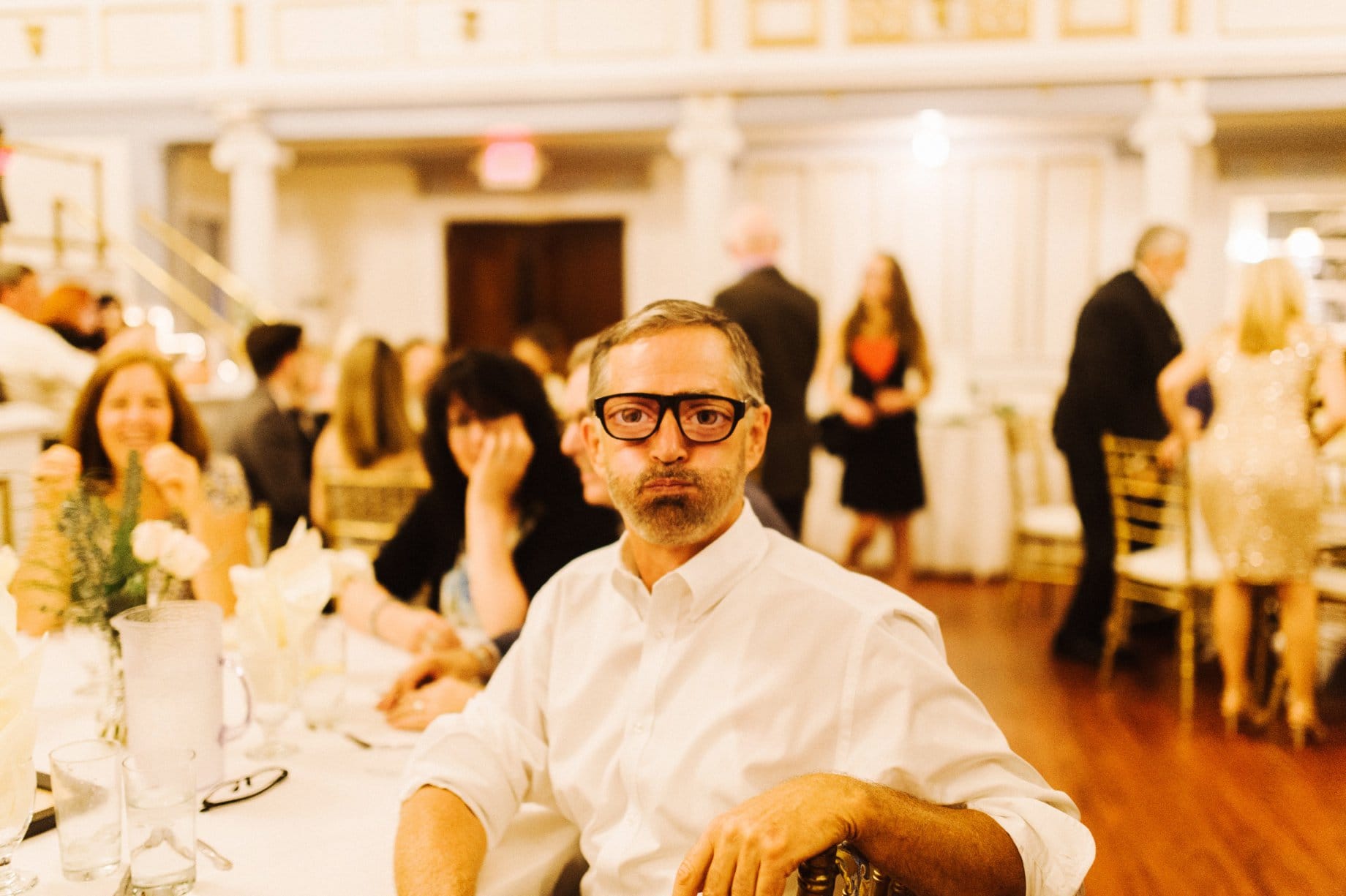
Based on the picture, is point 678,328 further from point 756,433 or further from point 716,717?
point 716,717

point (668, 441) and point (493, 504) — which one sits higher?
point (668, 441)

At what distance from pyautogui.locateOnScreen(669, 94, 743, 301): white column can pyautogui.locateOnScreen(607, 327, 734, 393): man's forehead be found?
5.64 meters

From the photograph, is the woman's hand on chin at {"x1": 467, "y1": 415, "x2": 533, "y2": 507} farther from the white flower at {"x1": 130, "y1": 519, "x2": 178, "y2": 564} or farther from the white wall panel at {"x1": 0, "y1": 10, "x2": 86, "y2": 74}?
the white wall panel at {"x1": 0, "y1": 10, "x2": 86, "y2": 74}

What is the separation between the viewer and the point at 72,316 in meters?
5.36

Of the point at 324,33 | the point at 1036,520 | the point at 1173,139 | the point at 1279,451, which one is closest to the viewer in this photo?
the point at 1279,451

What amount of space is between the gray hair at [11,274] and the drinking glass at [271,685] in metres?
4.36

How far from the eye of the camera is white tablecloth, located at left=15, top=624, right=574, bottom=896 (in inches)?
43.6

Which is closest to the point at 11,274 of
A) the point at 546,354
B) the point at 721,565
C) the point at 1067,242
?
the point at 546,354

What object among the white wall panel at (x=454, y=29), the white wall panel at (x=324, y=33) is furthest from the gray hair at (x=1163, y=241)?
the white wall panel at (x=324, y=33)

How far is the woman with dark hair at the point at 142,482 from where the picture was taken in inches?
61.2

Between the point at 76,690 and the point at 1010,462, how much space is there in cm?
450

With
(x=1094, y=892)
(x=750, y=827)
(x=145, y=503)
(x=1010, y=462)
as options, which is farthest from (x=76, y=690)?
(x=1010, y=462)

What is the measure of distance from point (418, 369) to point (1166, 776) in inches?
131

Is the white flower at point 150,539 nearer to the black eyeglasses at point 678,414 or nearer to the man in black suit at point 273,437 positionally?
the black eyeglasses at point 678,414
